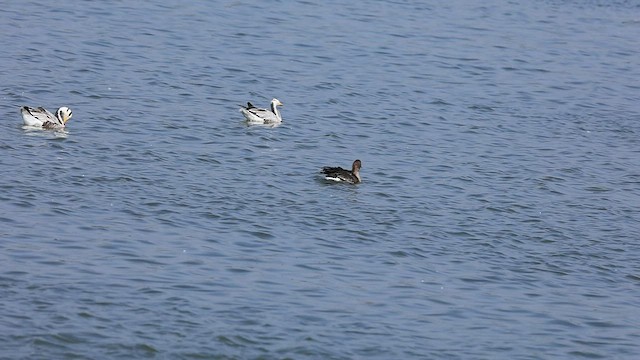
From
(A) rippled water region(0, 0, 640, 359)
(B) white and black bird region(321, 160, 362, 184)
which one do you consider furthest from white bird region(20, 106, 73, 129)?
(B) white and black bird region(321, 160, 362, 184)

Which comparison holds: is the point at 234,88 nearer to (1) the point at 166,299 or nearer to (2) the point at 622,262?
(2) the point at 622,262

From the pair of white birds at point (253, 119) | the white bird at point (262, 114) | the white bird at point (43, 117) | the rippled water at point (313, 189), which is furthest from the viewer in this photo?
the white bird at point (262, 114)

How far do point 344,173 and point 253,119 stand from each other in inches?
186

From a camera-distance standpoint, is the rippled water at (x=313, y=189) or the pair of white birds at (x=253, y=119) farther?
the pair of white birds at (x=253, y=119)

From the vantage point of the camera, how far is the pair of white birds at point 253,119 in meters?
20.6

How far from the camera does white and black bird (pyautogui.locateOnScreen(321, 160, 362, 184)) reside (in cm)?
2045

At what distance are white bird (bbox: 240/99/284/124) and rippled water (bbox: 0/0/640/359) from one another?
0.91ft

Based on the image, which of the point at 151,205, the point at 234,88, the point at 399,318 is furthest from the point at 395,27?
the point at 399,318

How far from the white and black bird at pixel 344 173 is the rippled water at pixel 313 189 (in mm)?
212

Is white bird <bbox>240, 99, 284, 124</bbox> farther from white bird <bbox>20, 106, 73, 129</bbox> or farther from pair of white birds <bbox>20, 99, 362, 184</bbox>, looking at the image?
Result: white bird <bbox>20, 106, 73, 129</bbox>

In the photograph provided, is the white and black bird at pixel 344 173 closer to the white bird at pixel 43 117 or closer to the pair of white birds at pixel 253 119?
the pair of white birds at pixel 253 119

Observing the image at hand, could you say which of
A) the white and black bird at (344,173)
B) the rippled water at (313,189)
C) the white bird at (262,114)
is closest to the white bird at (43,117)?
the rippled water at (313,189)

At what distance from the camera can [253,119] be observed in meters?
24.8

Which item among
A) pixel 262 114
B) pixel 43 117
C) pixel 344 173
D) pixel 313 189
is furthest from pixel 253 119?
pixel 344 173
